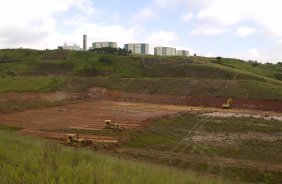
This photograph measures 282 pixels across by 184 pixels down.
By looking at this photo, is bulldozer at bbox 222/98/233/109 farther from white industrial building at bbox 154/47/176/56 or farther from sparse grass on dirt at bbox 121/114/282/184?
white industrial building at bbox 154/47/176/56

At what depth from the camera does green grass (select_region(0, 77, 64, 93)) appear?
51.5 meters

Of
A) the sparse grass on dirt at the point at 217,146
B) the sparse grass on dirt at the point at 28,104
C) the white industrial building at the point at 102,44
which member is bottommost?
the sparse grass on dirt at the point at 217,146

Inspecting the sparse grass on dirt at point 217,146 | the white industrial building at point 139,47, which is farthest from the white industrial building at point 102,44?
the sparse grass on dirt at point 217,146

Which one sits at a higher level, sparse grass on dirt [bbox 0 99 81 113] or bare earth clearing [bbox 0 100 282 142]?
sparse grass on dirt [bbox 0 99 81 113]

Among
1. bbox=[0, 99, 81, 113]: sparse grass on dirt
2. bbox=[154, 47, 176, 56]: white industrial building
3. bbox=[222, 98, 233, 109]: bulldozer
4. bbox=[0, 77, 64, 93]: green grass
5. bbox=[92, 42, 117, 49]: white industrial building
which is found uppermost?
bbox=[92, 42, 117, 49]: white industrial building

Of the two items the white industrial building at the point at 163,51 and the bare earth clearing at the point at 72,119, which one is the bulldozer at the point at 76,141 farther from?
the white industrial building at the point at 163,51

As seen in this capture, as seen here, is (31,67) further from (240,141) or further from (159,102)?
(240,141)

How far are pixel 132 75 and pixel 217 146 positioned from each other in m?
49.3

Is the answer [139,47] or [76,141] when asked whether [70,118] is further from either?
[139,47]

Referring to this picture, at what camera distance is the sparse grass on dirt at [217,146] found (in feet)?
60.1

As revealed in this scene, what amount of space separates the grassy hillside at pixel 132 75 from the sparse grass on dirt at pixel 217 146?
19770 mm

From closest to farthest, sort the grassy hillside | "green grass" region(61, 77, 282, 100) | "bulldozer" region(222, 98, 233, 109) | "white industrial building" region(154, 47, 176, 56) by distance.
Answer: "bulldozer" region(222, 98, 233, 109) < "green grass" region(61, 77, 282, 100) < the grassy hillside < "white industrial building" region(154, 47, 176, 56)

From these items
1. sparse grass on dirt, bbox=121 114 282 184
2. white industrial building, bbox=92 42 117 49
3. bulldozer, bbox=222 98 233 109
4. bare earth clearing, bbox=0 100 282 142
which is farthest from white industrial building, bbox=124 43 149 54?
sparse grass on dirt, bbox=121 114 282 184

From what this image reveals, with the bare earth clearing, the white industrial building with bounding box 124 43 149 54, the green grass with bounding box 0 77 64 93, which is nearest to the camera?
the bare earth clearing
